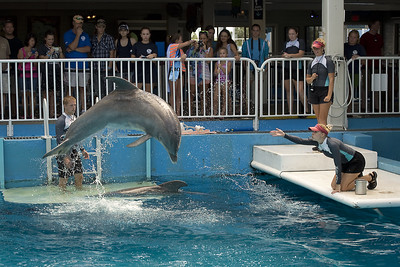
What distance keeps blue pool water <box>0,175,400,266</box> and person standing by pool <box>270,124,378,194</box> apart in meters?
0.54

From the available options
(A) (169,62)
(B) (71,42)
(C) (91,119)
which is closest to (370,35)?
(A) (169,62)

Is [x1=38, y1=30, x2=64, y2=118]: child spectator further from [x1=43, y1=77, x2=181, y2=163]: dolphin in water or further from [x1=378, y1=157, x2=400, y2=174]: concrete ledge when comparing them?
[x1=378, y1=157, x2=400, y2=174]: concrete ledge

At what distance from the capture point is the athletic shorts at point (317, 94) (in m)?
13.7

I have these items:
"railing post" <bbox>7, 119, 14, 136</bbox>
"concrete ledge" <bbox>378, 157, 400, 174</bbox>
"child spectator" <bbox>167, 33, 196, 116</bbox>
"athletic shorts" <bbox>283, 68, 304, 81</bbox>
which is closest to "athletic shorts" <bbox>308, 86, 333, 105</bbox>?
"concrete ledge" <bbox>378, 157, 400, 174</bbox>

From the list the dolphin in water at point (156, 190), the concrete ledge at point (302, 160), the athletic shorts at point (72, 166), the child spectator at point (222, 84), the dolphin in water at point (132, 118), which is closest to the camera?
the dolphin in water at point (132, 118)

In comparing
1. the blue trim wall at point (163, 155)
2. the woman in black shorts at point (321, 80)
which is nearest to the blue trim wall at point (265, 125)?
the blue trim wall at point (163, 155)

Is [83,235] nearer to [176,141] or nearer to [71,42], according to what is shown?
[176,141]

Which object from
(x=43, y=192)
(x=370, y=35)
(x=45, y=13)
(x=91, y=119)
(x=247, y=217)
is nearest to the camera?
(x=91, y=119)

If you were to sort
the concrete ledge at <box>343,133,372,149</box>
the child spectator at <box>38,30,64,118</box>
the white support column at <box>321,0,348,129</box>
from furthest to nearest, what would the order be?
the child spectator at <box>38,30,64,118</box>, the white support column at <box>321,0,348,129</box>, the concrete ledge at <box>343,133,372,149</box>

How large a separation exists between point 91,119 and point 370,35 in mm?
9880

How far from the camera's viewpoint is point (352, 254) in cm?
902

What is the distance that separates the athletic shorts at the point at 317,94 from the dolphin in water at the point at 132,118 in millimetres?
5298

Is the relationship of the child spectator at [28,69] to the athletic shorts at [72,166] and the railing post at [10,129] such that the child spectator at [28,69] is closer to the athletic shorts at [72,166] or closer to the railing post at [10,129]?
the railing post at [10,129]

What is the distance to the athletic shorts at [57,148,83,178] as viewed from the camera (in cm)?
1290
